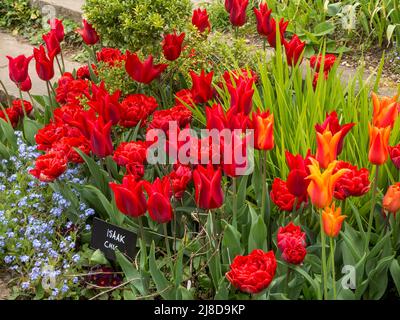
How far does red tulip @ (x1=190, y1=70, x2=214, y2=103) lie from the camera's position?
2.29 meters

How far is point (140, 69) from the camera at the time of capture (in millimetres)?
Answer: 2410

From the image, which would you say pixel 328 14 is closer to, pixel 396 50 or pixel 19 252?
pixel 396 50

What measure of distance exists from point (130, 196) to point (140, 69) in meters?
0.88

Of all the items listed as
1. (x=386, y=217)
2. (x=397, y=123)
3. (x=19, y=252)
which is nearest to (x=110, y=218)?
(x=19, y=252)

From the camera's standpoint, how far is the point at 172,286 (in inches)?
70.2

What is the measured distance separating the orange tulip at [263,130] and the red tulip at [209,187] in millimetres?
163

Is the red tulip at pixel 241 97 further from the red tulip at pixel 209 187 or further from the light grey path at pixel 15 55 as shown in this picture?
the light grey path at pixel 15 55

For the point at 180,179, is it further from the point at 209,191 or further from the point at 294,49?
the point at 294,49

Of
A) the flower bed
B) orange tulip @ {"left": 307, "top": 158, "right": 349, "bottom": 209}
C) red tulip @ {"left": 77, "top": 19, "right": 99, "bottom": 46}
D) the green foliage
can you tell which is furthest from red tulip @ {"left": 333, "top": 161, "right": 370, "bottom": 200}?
the green foliage

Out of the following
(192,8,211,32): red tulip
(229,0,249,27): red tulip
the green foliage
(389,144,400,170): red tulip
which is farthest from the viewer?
the green foliage

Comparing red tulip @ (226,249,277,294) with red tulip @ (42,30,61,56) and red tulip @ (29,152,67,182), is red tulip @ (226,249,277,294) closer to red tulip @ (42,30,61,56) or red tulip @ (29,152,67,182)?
red tulip @ (29,152,67,182)

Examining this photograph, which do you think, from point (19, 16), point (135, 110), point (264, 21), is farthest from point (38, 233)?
point (19, 16)

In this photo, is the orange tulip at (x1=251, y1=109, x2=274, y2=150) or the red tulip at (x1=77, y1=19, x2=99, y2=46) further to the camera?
the red tulip at (x1=77, y1=19, x2=99, y2=46)

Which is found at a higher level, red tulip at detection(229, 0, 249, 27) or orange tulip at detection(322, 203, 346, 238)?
red tulip at detection(229, 0, 249, 27)
